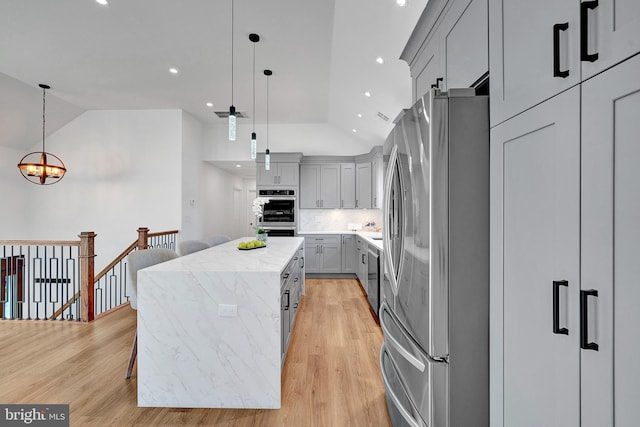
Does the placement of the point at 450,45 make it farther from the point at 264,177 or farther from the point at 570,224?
the point at 264,177

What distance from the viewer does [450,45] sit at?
157cm

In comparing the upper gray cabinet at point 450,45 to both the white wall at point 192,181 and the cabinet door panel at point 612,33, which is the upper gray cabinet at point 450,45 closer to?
the cabinet door panel at point 612,33

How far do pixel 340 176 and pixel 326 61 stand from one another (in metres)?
2.69

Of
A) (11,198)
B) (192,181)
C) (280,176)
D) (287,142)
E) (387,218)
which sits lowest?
(387,218)

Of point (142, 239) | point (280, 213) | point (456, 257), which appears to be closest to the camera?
point (456, 257)

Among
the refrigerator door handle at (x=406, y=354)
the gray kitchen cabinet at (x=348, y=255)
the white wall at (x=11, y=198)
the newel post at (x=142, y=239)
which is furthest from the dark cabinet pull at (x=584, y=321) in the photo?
the white wall at (x=11, y=198)

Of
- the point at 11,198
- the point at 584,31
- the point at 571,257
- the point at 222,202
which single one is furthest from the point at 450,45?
the point at 11,198

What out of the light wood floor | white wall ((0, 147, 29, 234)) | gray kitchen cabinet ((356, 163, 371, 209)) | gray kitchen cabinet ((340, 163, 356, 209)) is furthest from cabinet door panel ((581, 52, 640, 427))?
white wall ((0, 147, 29, 234))

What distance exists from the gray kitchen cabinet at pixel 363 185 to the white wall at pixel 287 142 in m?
0.55

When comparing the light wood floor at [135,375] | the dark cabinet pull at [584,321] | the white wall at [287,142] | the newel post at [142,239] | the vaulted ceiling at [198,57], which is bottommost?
the light wood floor at [135,375]

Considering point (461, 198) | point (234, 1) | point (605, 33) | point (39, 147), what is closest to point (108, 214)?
point (39, 147)

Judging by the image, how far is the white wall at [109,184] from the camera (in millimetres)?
5820

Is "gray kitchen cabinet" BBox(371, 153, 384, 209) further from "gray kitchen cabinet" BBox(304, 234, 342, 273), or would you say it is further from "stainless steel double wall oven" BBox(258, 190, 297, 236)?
"stainless steel double wall oven" BBox(258, 190, 297, 236)

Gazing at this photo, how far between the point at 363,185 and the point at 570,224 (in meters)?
5.55
